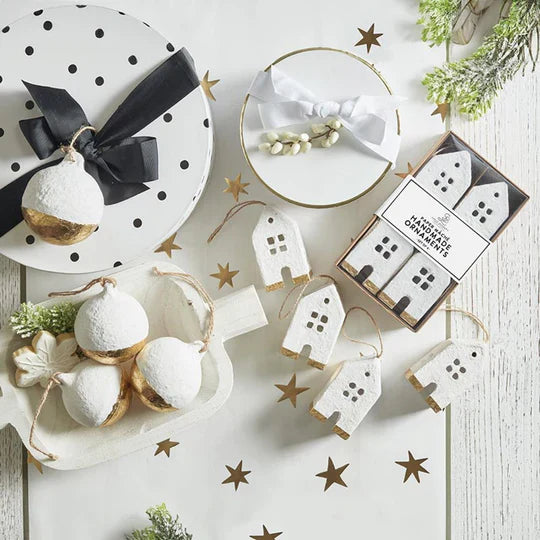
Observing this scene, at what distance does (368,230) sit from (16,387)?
0.60m

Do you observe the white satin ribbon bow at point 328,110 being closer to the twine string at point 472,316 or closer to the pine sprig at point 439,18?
the pine sprig at point 439,18

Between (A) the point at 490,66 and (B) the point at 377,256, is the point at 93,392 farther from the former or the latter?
(A) the point at 490,66

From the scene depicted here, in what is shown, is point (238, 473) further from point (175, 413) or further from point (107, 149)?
point (107, 149)

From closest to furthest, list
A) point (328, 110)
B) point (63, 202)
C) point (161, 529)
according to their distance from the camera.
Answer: point (63, 202), point (328, 110), point (161, 529)

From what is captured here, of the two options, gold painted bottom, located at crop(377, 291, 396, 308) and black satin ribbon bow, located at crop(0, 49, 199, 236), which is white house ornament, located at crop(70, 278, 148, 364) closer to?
black satin ribbon bow, located at crop(0, 49, 199, 236)

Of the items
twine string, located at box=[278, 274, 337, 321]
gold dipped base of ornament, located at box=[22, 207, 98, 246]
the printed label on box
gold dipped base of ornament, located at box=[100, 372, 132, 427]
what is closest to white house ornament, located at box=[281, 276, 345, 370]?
twine string, located at box=[278, 274, 337, 321]

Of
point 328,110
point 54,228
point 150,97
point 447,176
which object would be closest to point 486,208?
point 447,176

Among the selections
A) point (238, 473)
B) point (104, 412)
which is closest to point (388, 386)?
point (238, 473)

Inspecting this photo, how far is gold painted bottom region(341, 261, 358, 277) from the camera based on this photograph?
1.04m

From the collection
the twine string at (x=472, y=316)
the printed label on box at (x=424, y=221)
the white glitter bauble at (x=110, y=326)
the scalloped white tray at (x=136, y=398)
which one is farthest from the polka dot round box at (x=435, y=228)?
the white glitter bauble at (x=110, y=326)

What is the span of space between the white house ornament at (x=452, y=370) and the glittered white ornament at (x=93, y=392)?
1.57 ft

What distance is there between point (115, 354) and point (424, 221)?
1.68ft

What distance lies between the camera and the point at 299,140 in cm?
102

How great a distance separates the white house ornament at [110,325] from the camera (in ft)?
3.14
